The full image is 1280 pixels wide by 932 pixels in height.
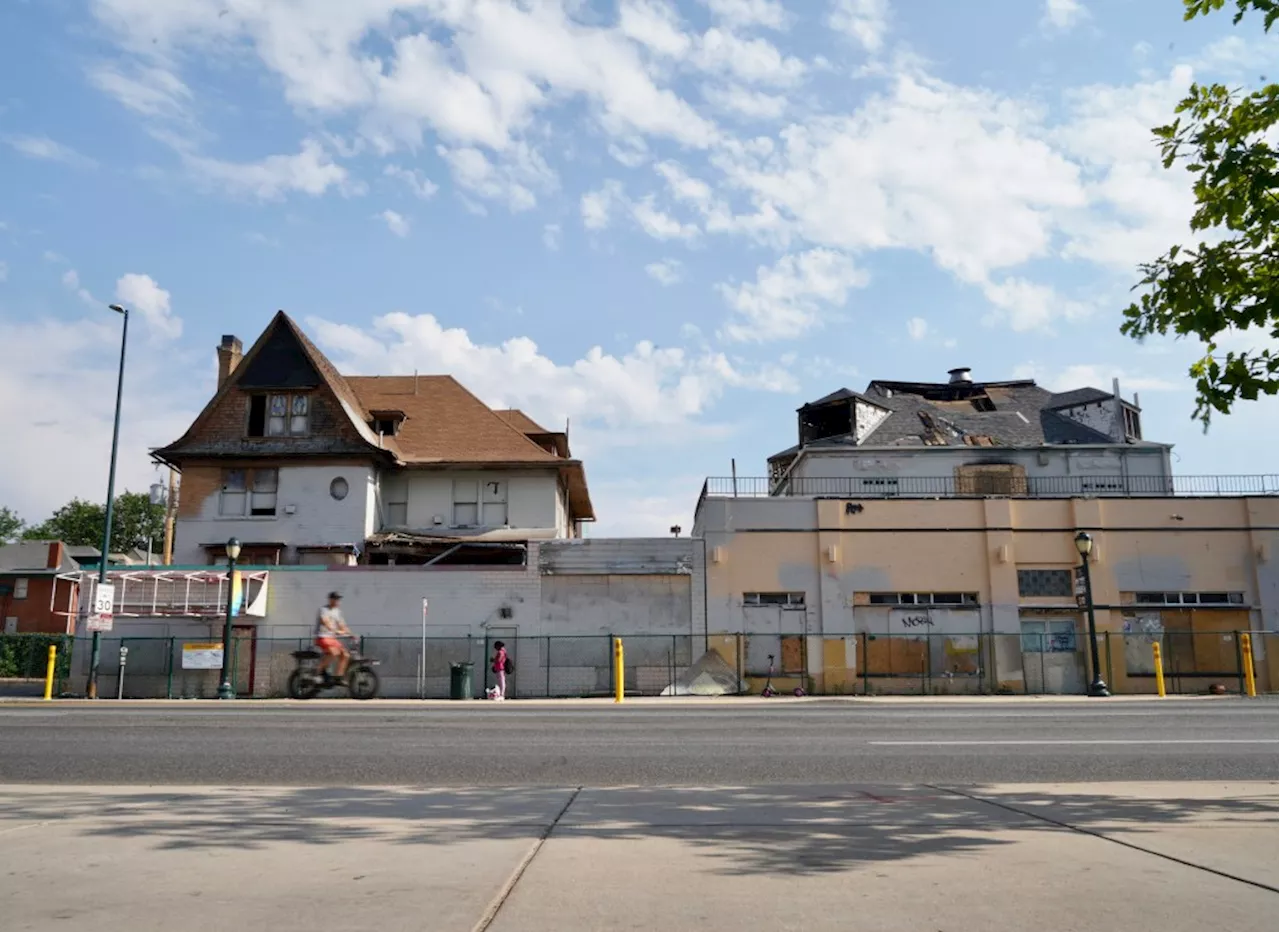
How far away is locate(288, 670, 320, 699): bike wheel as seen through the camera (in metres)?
24.1

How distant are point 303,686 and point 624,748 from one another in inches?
560

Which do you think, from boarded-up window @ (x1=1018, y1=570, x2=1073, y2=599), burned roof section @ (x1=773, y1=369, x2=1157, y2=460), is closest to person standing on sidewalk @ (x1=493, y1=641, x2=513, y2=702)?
boarded-up window @ (x1=1018, y1=570, x2=1073, y2=599)

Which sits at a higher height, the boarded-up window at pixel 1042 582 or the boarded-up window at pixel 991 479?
the boarded-up window at pixel 991 479

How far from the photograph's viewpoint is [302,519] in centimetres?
3644

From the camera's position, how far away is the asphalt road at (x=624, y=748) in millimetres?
10180

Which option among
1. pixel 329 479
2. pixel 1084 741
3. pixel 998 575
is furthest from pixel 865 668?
pixel 329 479

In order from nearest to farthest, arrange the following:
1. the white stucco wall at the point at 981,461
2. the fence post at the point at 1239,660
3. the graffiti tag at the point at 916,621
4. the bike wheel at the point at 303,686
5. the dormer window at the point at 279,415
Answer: the bike wheel at the point at 303,686 → the fence post at the point at 1239,660 → the graffiti tag at the point at 916,621 → the dormer window at the point at 279,415 → the white stucco wall at the point at 981,461

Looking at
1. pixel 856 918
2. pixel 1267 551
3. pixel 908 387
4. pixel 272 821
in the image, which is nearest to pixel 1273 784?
pixel 856 918

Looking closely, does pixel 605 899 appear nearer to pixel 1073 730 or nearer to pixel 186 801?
pixel 186 801

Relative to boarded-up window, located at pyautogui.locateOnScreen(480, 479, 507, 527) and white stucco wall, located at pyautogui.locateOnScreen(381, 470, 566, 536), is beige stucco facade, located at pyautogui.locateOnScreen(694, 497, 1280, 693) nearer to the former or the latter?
white stucco wall, located at pyautogui.locateOnScreen(381, 470, 566, 536)

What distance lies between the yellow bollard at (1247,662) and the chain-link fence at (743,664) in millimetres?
297

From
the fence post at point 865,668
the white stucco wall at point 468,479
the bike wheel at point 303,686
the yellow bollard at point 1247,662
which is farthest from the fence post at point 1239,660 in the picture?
the bike wheel at point 303,686

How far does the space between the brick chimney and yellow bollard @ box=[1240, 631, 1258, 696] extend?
36448mm

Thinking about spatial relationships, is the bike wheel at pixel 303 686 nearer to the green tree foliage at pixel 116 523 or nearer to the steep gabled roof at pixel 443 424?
the steep gabled roof at pixel 443 424
